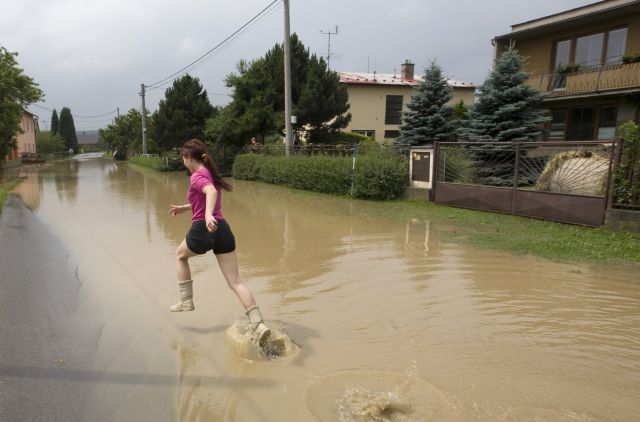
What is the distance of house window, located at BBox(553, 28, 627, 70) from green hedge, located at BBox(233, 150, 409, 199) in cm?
1000

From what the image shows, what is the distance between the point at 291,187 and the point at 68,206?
7.44 metres

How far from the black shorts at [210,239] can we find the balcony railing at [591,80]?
16243 millimetres

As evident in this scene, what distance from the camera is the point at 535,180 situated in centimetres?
1107

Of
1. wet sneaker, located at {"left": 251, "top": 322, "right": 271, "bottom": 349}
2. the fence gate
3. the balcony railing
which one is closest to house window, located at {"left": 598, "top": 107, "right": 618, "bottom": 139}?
the balcony railing

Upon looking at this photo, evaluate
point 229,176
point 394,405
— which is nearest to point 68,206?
point 229,176

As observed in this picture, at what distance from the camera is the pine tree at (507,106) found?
46.1 feet

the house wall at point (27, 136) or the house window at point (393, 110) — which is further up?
the house window at point (393, 110)

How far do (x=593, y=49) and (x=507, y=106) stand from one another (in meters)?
6.49

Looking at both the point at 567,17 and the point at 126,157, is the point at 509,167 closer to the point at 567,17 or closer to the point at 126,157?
the point at 567,17

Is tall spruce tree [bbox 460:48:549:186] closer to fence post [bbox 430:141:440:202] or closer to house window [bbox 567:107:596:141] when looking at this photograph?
fence post [bbox 430:141:440:202]

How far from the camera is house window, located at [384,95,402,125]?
31.2 metres

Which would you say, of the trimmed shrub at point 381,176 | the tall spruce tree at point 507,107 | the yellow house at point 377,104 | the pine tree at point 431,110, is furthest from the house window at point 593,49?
the yellow house at point 377,104

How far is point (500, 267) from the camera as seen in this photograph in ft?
21.2

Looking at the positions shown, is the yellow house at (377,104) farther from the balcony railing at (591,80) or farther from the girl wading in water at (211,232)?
the girl wading in water at (211,232)
